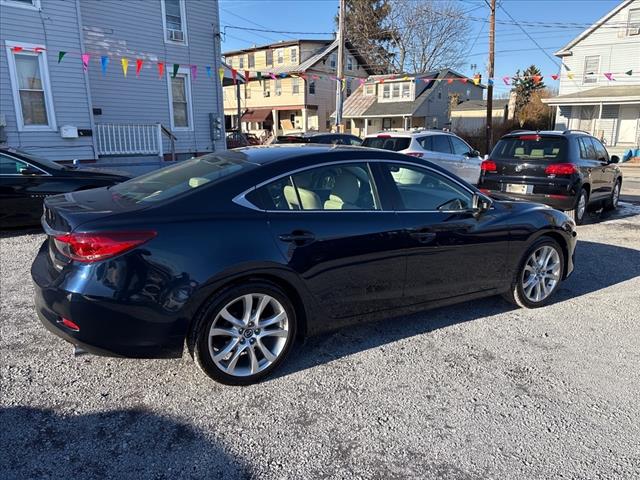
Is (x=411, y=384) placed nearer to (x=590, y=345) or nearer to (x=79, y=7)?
(x=590, y=345)

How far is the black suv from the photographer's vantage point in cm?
789

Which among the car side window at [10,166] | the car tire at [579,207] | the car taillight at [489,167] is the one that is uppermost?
the car side window at [10,166]

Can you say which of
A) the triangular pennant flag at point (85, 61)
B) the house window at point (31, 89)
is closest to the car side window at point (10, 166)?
the house window at point (31, 89)

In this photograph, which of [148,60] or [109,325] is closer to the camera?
[109,325]

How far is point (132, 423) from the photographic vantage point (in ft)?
9.01

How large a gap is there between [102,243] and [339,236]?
58.8 inches

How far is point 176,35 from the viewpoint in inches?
580

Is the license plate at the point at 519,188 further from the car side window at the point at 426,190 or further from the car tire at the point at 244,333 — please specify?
the car tire at the point at 244,333

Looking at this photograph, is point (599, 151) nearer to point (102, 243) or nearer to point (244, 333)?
point (244, 333)

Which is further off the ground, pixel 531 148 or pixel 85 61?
pixel 85 61

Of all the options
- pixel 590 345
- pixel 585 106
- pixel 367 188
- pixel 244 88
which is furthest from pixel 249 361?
pixel 244 88

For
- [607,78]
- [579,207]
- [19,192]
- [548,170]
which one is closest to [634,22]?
[607,78]

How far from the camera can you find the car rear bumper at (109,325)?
8.83ft

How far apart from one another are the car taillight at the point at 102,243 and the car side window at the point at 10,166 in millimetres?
5133
